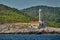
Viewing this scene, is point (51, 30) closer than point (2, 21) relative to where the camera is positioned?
Yes

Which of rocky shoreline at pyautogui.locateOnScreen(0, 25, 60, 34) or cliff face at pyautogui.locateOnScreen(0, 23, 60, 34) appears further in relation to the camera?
cliff face at pyautogui.locateOnScreen(0, 23, 60, 34)

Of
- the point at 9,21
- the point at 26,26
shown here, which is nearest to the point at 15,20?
the point at 9,21

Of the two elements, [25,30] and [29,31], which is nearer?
[29,31]

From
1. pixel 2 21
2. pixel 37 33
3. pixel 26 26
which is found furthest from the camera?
pixel 2 21

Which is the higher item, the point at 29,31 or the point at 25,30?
the point at 25,30

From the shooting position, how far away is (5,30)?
5748 inches

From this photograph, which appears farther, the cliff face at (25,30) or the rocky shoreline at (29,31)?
the cliff face at (25,30)

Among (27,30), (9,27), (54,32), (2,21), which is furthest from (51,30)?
(2,21)

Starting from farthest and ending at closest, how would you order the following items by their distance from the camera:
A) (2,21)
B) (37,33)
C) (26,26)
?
(2,21), (26,26), (37,33)

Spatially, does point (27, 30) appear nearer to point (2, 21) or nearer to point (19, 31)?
point (19, 31)

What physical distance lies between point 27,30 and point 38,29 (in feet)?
20.9

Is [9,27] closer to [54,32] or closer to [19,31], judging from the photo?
[19,31]

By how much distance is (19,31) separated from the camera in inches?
5659

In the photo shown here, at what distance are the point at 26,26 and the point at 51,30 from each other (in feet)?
46.7
